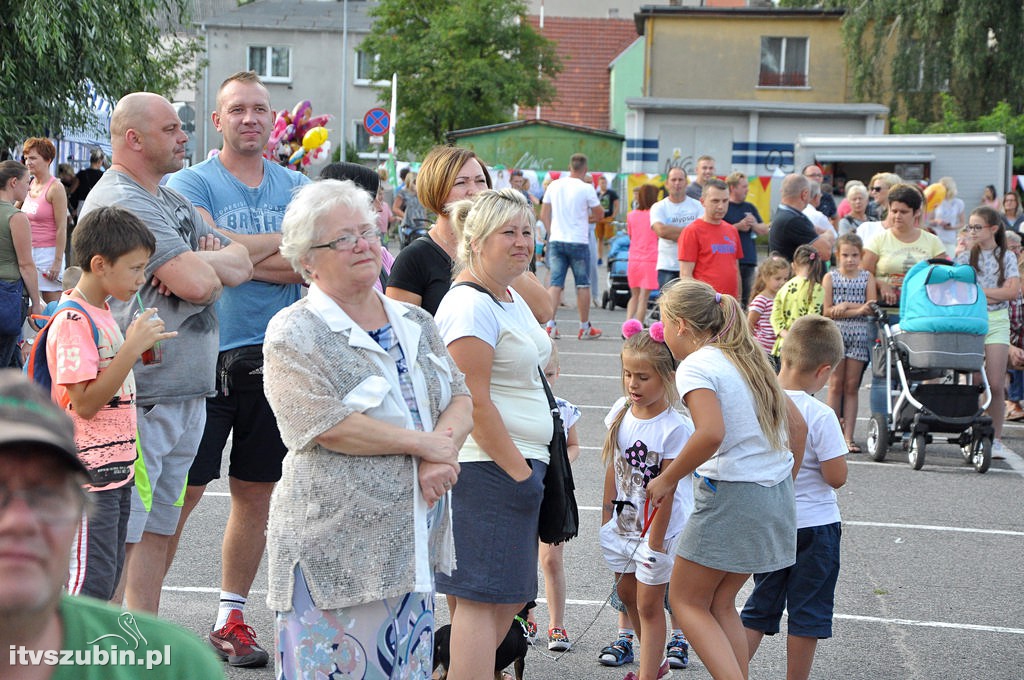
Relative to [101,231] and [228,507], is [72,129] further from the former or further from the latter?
[101,231]

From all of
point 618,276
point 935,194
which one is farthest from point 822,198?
point 618,276

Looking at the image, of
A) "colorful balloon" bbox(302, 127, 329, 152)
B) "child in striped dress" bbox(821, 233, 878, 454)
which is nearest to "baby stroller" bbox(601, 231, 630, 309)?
"colorful balloon" bbox(302, 127, 329, 152)

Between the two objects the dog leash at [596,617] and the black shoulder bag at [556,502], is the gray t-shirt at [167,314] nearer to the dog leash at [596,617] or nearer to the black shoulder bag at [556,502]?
the black shoulder bag at [556,502]

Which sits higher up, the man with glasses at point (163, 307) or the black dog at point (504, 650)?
the man with glasses at point (163, 307)

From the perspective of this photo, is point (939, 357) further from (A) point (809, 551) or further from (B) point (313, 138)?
(B) point (313, 138)

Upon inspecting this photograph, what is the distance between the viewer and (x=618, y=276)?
19188 mm

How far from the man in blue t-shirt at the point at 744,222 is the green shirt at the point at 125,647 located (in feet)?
38.4

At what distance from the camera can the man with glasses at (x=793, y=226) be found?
429 inches

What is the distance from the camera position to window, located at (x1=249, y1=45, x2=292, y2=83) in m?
57.6

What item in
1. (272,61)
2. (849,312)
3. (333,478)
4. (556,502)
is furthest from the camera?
(272,61)

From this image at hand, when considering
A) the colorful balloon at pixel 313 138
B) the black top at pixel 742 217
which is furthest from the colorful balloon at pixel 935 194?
the colorful balloon at pixel 313 138

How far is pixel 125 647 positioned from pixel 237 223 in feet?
12.1

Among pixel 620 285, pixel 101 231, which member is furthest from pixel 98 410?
pixel 620 285

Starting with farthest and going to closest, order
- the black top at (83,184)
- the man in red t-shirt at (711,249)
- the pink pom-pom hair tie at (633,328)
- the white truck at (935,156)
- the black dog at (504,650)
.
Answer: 1. the white truck at (935,156)
2. the black top at (83,184)
3. the man in red t-shirt at (711,249)
4. the pink pom-pom hair tie at (633,328)
5. the black dog at (504,650)
